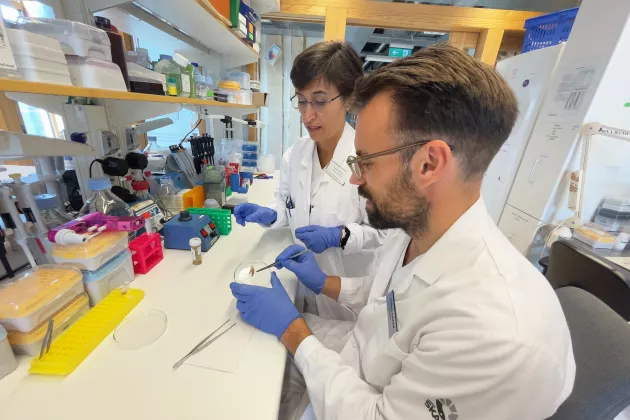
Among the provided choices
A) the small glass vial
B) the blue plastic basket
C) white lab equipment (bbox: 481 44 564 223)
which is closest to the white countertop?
the small glass vial

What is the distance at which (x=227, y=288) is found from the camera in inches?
39.0

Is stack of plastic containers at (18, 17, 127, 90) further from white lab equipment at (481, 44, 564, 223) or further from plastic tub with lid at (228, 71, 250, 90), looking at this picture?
white lab equipment at (481, 44, 564, 223)

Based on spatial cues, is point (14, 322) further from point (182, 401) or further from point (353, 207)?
point (353, 207)

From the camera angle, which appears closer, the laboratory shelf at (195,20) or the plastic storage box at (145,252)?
the plastic storage box at (145,252)

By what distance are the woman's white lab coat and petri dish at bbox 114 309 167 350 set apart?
72 centimetres

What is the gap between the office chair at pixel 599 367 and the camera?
0.58 metres

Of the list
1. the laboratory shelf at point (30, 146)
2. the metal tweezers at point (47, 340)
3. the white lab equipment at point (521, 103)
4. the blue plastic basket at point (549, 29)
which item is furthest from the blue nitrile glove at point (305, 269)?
the blue plastic basket at point (549, 29)

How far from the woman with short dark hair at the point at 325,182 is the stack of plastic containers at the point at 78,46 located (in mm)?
710

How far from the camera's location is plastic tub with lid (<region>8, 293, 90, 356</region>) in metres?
0.66

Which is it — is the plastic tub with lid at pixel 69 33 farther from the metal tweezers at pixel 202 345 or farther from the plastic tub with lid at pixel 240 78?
the plastic tub with lid at pixel 240 78

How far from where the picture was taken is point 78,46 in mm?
733

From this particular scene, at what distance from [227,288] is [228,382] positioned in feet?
1.24

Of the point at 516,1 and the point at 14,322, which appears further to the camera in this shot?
the point at 516,1

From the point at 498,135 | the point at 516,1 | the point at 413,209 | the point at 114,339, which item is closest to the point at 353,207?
the point at 413,209
